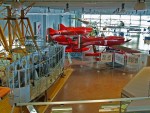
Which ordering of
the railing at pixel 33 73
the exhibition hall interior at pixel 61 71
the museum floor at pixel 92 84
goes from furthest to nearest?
the museum floor at pixel 92 84 < the railing at pixel 33 73 < the exhibition hall interior at pixel 61 71

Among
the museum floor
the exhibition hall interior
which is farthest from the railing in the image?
the museum floor

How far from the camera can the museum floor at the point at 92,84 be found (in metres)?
9.42

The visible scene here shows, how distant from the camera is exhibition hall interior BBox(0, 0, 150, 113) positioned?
3.93 m

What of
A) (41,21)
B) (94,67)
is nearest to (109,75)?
(94,67)

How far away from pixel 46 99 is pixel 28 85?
6.11 ft

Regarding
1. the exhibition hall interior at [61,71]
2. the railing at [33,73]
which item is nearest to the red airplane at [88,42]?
the exhibition hall interior at [61,71]

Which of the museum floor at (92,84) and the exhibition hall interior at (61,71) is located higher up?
the exhibition hall interior at (61,71)

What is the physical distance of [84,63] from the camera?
53.8 ft

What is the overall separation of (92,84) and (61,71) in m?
1.86

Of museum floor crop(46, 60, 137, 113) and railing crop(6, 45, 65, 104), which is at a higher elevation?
railing crop(6, 45, 65, 104)

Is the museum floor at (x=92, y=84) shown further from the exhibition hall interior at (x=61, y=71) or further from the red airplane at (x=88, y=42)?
the red airplane at (x=88, y=42)

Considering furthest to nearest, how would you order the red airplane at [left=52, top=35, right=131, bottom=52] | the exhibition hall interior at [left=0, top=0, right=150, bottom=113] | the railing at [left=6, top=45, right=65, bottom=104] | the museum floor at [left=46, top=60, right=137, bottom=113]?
the red airplane at [left=52, top=35, right=131, bottom=52] < the museum floor at [left=46, top=60, right=137, bottom=113] < the railing at [left=6, top=45, right=65, bottom=104] < the exhibition hall interior at [left=0, top=0, right=150, bottom=113]

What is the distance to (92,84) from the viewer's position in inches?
453

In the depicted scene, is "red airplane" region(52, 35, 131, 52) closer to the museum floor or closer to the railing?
the museum floor
